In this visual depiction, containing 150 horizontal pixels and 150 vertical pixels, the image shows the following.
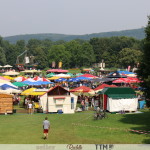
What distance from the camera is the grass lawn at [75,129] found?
707 inches

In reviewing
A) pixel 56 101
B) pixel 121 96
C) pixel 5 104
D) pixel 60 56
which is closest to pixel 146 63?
pixel 121 96

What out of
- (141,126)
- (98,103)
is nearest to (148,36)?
(141,126)

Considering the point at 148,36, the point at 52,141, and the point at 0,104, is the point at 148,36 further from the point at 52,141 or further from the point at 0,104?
the point at 0,104

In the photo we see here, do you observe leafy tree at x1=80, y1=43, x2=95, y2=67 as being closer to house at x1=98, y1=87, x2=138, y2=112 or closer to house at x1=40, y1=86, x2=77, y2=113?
house at x1=40, y1=86, x2=77, y2=113

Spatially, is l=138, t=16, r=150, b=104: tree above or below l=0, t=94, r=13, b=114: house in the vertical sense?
above

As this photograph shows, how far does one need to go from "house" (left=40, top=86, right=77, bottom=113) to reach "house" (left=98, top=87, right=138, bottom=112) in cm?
323

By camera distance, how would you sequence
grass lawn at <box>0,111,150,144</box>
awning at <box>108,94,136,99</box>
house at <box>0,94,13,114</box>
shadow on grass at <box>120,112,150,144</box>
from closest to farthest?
1. grass lawn at <box>0,111,150,144</box>
2. shadow on grass at <box>120,112,150,144</box>
3. house at <box>0,94,13,114</box>
4. awning at <box>108,94,136,99</box>

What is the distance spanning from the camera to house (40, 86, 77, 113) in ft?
97.5

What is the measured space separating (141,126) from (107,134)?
3633 millimetres

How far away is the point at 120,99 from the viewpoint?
95.9 ft

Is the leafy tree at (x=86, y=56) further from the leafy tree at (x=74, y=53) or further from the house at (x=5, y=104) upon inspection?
the house at (x=5, y=104)

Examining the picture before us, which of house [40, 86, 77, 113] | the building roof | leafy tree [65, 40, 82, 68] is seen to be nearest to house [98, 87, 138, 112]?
the building roof

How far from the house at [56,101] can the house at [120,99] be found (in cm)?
323

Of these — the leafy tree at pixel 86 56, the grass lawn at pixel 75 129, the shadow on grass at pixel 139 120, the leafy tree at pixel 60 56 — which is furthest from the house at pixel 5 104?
the leafy tree at pixel 86 56
